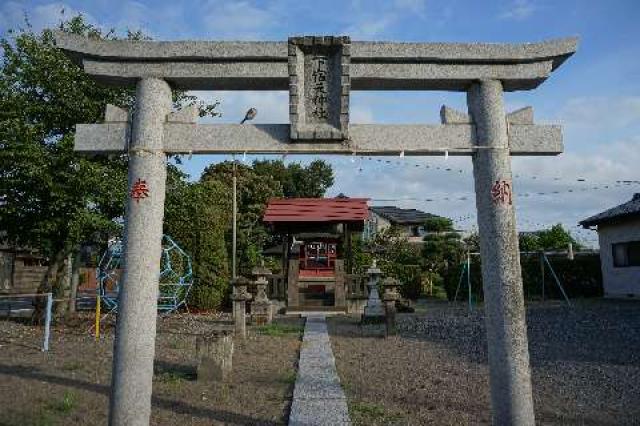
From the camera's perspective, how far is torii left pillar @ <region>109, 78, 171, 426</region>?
15.8 feet

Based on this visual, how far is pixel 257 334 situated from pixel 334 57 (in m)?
8.62

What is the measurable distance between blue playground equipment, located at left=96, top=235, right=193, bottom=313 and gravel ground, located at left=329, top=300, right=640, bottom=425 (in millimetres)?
4772

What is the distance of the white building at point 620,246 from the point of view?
64.2 feet

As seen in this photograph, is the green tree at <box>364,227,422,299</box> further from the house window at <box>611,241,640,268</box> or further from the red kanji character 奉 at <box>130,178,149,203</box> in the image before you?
the red kanji character 奉 at <box>130,178,149,203</box>

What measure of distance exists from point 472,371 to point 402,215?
139 feet

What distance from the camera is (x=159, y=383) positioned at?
23.3 feet

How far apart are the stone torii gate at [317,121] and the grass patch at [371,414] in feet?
4.29

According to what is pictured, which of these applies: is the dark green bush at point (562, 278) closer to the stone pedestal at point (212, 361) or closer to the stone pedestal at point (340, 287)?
the stone pedestal at point (340, 287)

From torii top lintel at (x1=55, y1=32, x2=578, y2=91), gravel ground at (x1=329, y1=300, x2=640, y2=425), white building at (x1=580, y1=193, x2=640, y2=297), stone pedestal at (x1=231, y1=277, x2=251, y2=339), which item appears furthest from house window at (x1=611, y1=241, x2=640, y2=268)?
torii top lintel at (x1=55, y1=32, x2=578, y2=91)

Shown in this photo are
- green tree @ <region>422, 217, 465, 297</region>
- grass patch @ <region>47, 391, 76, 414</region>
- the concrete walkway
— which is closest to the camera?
the concrete walkway

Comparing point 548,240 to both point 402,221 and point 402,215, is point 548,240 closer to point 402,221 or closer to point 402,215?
point 402,221

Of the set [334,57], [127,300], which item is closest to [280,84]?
[334,57]

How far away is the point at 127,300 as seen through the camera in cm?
493

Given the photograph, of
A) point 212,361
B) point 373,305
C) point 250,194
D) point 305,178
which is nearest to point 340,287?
point 373,305
